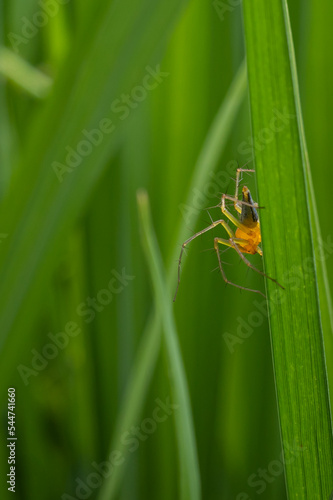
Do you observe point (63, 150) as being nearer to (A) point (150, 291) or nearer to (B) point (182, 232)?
(B) point (182, 232)

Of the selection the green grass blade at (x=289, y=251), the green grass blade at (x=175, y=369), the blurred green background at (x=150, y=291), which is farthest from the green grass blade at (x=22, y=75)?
the green grass blade at (x=289, y=251)

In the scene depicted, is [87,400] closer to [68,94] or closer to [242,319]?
[242,319]

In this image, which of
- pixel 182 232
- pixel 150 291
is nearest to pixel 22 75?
pixel 182 232

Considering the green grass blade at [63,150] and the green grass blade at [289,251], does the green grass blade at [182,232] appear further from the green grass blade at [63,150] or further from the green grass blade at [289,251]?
the green grass blade at [289,251]

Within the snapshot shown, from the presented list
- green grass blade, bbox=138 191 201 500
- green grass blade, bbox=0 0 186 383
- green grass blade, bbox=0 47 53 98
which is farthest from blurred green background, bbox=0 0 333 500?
green grass blade, bbox=0 0 186 383

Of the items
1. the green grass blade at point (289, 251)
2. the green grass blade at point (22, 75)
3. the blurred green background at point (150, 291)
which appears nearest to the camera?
the green grass blade at point (289, 251)

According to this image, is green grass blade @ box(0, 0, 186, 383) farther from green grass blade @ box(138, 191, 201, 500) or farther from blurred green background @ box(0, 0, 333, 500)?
blurred green background @ box(0, 0, 333, 500)
